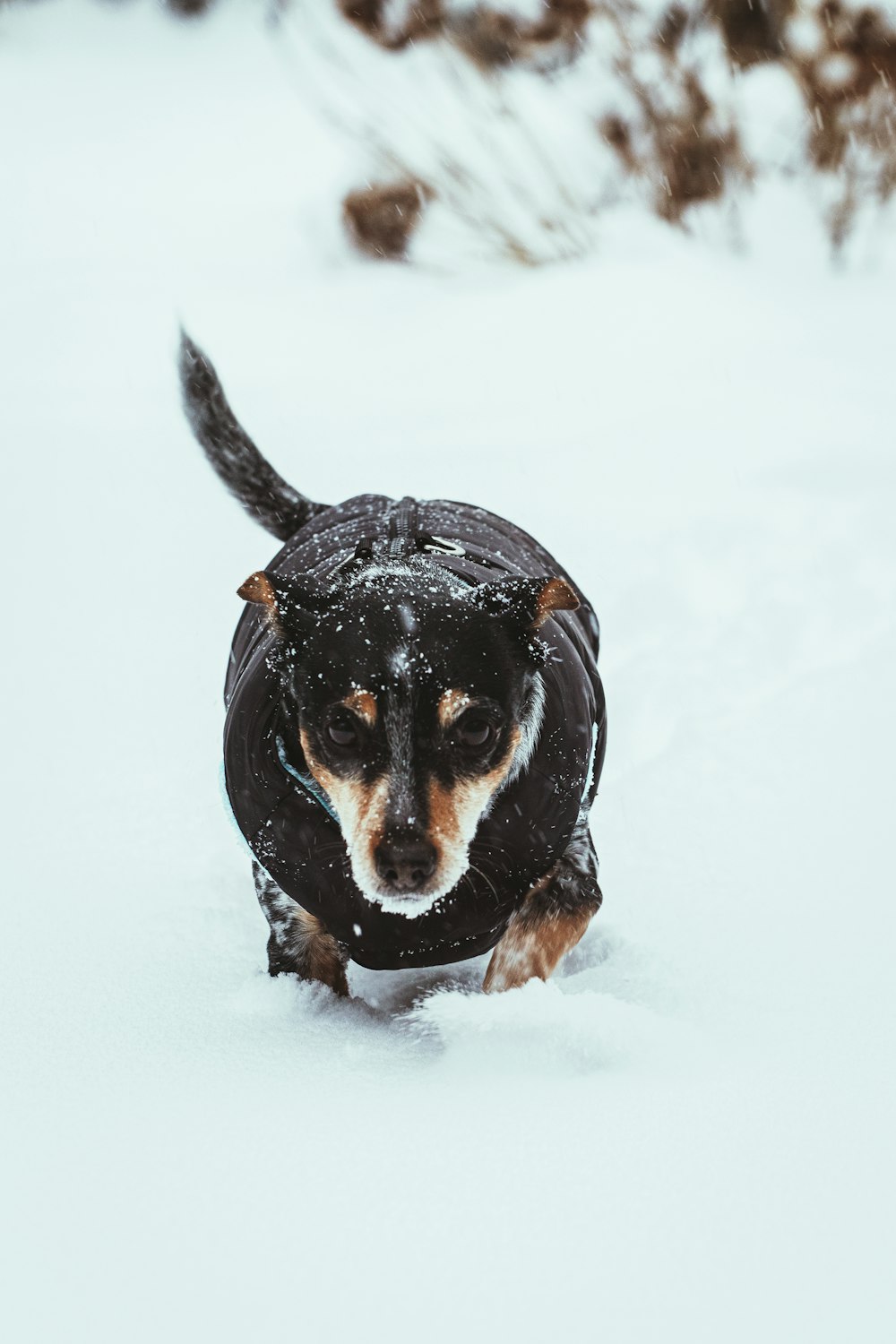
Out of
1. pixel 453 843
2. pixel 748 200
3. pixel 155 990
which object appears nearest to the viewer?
pixel 453 843

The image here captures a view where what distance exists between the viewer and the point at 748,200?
6859 millimetres

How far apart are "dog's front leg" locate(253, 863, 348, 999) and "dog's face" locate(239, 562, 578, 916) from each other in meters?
0.42

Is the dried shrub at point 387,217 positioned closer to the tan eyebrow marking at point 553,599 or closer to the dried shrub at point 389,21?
the dried shrub at point 389,21

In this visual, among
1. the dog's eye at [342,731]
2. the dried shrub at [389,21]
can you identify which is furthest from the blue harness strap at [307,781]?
the dried shrub at [389,21]

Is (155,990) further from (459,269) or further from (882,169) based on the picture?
(882,169)

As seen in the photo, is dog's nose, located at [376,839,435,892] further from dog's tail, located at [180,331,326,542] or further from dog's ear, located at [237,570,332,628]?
dog's tail, located at [180,331,326,542]

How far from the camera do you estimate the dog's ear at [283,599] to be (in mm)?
2273

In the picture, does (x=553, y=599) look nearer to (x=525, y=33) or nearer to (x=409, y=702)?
(x=409, y=702)

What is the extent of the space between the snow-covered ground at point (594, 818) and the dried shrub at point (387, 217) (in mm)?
212

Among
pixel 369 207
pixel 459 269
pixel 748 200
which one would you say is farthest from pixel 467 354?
pixel 748 200

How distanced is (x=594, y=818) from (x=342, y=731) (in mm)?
1395

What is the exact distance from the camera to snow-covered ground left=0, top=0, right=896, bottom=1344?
5.00 ft

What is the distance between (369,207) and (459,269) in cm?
61

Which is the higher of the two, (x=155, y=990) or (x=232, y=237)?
(x=232, y=237)
